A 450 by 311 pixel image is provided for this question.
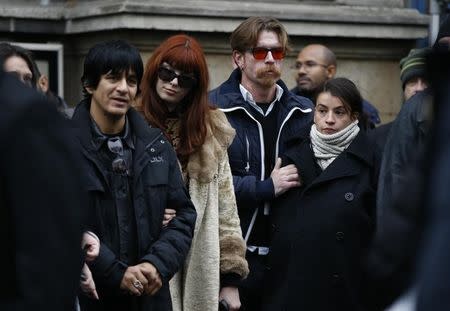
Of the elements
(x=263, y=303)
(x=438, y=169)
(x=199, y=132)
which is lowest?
(x=263, y=303)

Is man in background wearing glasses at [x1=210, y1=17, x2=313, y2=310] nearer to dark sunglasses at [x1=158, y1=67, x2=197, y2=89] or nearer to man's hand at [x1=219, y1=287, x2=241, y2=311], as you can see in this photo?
man's hand at [x1=219, y1=287, x2=241, y2=311]

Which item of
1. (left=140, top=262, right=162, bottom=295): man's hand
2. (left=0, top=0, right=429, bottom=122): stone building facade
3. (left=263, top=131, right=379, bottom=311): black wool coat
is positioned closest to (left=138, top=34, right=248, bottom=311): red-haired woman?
(left=263, top=131, right=379, bottom=311): black wool coat

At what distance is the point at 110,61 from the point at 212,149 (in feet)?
2.73

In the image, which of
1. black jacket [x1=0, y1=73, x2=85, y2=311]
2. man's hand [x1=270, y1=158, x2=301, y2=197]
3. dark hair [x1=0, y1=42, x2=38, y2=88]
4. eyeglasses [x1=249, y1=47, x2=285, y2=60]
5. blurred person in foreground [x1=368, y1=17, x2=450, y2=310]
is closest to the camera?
blurred person in foreground [x1=368, y1=17, x2=450, y2=310]

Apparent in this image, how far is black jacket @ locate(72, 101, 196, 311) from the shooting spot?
548cm

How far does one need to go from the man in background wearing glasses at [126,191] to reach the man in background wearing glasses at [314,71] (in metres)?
3.52

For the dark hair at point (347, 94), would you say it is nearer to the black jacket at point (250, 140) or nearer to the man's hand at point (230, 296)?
the black jacket at point (250, 140)

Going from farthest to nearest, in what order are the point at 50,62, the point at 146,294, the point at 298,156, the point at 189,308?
1. the point at 50,62
2. the point at 298,156
3. the point at 189,308
4. the point at 146,294

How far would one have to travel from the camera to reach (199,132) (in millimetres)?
6352

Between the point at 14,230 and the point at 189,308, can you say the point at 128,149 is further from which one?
the point at 14,230

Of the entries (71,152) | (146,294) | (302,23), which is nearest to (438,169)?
(71,152)

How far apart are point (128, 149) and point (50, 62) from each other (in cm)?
507

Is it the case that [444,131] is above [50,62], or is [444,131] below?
above

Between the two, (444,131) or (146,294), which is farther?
(146,294)
